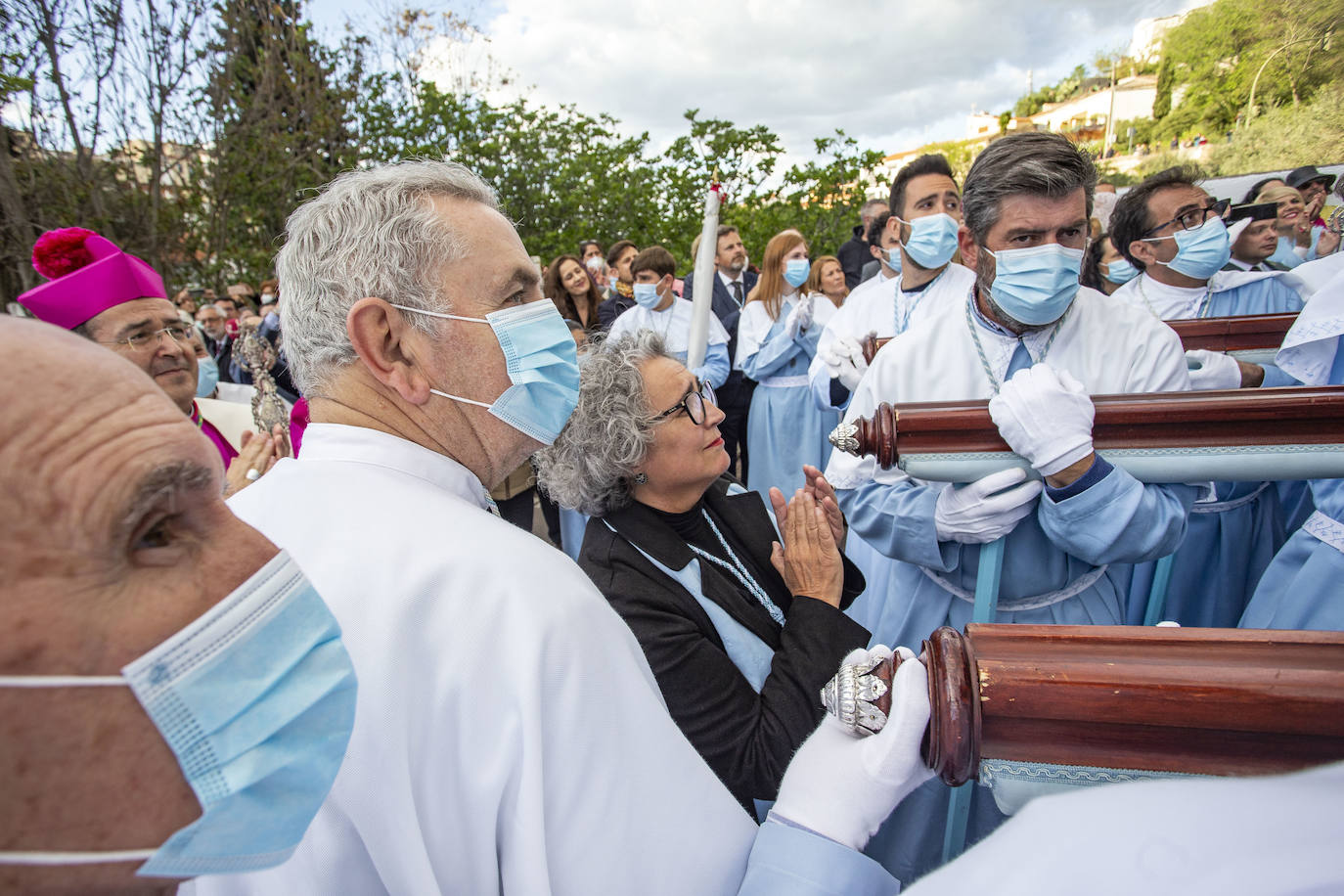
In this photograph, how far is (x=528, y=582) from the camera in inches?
40.1

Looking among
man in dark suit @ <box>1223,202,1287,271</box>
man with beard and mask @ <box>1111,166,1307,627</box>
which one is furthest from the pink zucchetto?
man in dark suit @ <box>1223,202,1287,271</box>

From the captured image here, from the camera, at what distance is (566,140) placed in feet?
38.9

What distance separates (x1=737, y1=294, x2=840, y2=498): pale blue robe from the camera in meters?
5.69

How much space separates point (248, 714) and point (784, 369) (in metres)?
5.44

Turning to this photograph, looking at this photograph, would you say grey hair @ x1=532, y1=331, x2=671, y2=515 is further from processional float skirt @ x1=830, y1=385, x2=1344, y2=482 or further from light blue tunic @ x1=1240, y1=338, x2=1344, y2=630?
light blue tunic @ x1=1240, y1=338, x2=1344, y2=630

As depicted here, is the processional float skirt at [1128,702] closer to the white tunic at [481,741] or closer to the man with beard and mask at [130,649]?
the white tunic at [481,741]

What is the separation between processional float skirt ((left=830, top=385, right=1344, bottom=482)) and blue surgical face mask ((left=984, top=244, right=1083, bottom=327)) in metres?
0.52

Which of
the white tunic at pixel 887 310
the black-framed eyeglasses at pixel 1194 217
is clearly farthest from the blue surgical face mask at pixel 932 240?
the black-framed eyeglasses at pixel 1194 217

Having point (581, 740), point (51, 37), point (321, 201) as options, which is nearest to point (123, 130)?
point (51, 37)

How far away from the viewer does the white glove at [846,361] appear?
12.5 feet

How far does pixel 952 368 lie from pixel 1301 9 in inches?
50.2

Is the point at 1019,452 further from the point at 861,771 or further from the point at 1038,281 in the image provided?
the point at 861,771

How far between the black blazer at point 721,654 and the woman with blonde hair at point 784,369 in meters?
3.57

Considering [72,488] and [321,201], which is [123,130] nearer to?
[321,201]
